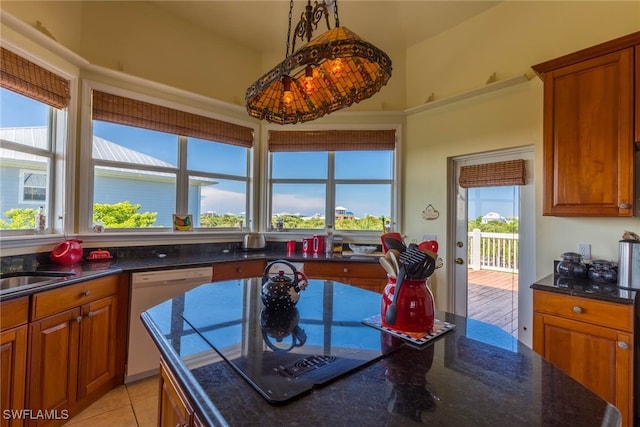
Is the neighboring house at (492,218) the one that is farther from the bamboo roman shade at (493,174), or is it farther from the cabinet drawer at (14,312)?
the cabinet drawer at (14,312)

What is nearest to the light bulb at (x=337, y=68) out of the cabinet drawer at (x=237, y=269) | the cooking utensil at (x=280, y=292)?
the cooking utensil at (x=280, y=292)

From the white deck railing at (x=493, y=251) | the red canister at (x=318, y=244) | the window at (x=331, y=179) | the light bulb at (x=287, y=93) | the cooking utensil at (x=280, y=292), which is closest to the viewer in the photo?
the cooking utensil at (x=280, y=292)

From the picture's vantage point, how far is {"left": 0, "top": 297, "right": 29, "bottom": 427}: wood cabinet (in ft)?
4.77

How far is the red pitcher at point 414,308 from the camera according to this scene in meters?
1.00

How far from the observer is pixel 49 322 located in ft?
→ 5.50

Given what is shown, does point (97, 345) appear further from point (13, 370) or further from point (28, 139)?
point (28, 139)

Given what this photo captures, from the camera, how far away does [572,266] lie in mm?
2084

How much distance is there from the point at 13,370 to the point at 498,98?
3923mm

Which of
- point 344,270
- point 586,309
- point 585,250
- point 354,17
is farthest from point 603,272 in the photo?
point 354,17

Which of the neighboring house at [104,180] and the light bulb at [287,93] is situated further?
the neighboring house at [104,180]

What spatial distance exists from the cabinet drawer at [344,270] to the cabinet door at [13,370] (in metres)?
2.05

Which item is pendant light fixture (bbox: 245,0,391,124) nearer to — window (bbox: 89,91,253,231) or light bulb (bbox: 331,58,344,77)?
light bulb (bbox: 331,58,344,77)

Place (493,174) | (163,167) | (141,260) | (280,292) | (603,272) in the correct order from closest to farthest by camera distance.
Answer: (280,292) → (603,272) → (141,260) → (493,174) → (163,167)

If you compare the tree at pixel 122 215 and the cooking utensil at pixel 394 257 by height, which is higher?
the tree at pixel 122 215
